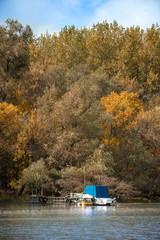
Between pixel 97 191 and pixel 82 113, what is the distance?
53.8 ft

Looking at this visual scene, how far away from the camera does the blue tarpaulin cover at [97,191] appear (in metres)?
65.0

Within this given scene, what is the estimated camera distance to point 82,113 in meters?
75.2

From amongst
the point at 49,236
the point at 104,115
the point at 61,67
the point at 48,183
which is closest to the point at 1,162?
the point at 48,183

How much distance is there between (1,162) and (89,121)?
17.6 m

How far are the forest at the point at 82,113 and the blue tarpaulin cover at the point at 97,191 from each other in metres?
2.85

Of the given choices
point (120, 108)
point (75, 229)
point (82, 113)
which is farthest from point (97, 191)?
point (75, 229)

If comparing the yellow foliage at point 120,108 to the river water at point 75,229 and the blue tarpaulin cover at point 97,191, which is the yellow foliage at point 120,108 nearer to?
the blue tarpaulin cover at point 97,191

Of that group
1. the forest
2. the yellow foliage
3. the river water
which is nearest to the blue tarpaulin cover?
the forest

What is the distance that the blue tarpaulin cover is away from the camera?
65000mm

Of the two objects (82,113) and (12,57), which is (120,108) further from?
(12,57)

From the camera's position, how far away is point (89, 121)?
74.9m

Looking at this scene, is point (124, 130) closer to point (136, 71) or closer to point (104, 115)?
point (104, 115)

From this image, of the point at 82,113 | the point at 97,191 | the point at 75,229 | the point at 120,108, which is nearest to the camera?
the point at 75,229

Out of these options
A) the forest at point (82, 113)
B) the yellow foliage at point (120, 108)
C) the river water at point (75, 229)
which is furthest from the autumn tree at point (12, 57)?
the river water at point (75, 229)
